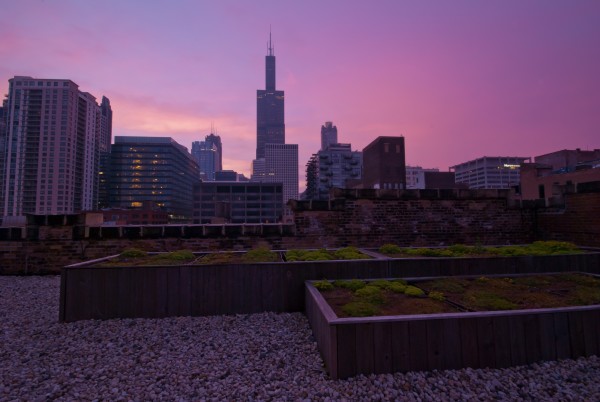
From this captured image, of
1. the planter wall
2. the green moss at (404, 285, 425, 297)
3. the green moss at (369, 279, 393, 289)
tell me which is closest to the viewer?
the green moss at (404, 285, 425, 297)

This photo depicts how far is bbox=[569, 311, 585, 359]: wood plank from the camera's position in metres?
4.27

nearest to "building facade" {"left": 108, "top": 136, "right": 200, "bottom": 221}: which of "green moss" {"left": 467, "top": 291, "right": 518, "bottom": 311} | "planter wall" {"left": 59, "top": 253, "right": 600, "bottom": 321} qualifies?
"planter wall" {"left": 59, "top": 253, "right": 600, "bottom": 321}

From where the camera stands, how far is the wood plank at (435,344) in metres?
3.95

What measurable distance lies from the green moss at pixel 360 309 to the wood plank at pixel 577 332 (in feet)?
8.70

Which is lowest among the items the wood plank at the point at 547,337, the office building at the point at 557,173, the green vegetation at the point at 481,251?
the wood plank at the point at 547,337

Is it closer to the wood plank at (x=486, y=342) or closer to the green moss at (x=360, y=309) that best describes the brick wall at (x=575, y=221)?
the wood plank at (x=486, y=342)

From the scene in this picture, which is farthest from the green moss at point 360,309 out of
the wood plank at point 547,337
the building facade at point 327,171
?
the building facade at point 327,171

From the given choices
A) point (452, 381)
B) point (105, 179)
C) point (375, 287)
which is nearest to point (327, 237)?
point (375, 287)

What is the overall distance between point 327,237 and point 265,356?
664 centimetres

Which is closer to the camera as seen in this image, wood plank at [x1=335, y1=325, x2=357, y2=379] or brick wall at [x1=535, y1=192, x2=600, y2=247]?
wood plank at [x1=335, y1=325, x2=357, y2=379]

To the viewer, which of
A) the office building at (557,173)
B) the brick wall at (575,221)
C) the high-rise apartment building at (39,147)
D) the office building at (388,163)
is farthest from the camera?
the high-rise apartment building at (39,147)

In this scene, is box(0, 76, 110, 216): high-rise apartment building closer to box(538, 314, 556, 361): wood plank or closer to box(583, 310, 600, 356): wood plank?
box(538, 314, 556, 361): wood plank

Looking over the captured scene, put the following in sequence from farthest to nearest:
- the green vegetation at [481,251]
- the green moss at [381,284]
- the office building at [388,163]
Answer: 1. the office building at [388,163]
2. the green vegetation at [481,251]
3. the green moss at [381,284]

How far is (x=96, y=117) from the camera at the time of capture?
17812 centimetres
